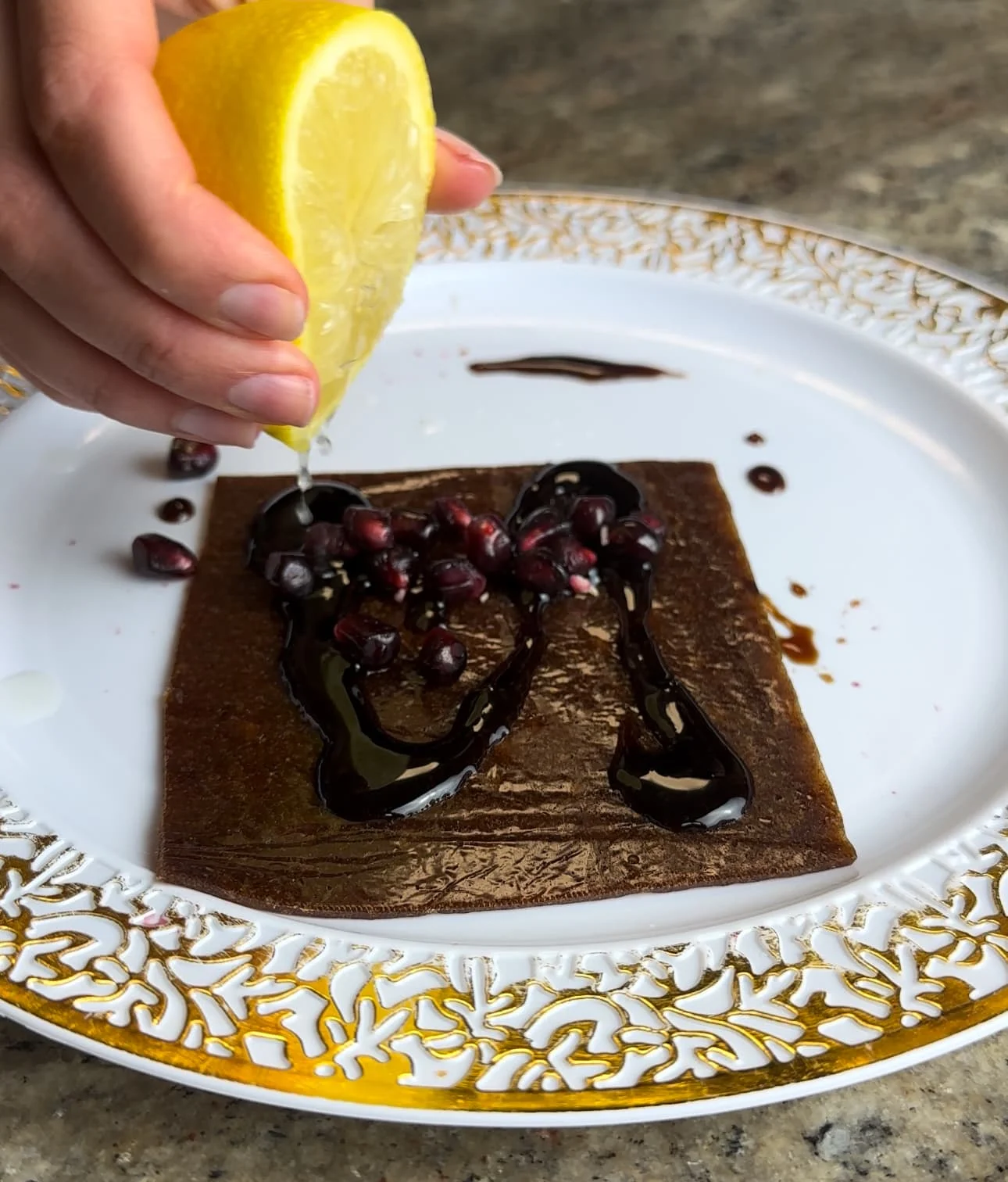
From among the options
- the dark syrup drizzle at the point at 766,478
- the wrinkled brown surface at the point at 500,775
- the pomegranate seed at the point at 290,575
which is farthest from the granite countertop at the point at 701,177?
the dark syrup drizzle at the point at 766,478

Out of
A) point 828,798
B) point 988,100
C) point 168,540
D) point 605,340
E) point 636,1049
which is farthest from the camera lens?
point 988,100

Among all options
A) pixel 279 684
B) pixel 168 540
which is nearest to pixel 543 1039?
pixel 279 684

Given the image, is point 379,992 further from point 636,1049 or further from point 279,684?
point 279,684

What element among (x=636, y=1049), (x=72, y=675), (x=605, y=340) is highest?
(x=605, y=340)

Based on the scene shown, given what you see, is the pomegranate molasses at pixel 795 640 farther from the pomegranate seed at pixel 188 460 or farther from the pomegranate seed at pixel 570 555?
the pomegranate seed at pixel 188 460

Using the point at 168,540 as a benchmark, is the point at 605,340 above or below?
above

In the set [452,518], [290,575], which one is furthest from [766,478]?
[290,575]

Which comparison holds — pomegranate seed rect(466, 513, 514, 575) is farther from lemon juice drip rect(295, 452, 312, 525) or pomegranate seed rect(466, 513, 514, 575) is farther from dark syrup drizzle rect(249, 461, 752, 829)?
lemon juice drip rect(295, 452, 312, 525)
